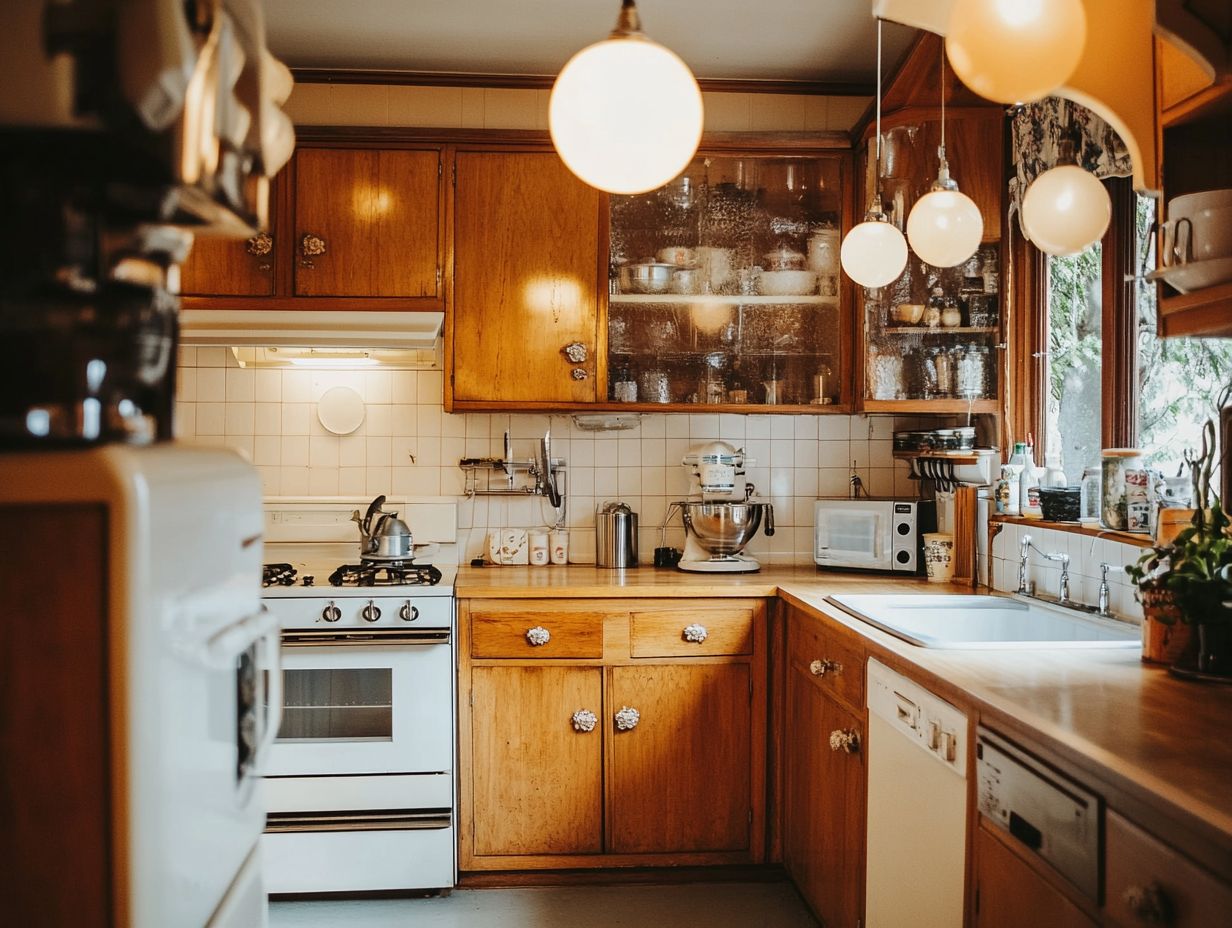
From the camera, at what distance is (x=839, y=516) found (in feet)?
11.0

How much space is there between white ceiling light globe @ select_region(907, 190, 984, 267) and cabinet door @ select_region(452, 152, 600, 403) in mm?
1380

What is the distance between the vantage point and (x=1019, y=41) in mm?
1261

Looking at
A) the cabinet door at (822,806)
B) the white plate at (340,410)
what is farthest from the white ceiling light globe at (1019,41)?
the white plate at (340,410)

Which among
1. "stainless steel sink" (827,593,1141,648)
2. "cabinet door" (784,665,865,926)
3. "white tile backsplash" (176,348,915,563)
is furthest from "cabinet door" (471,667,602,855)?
"stainless steel sink" (827,593,1141,648)

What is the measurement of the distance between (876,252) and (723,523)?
4.14 feet

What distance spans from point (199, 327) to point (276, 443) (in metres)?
0.56

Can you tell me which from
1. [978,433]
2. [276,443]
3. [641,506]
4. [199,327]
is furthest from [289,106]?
[978,433]

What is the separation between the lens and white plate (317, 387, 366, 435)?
3557mm

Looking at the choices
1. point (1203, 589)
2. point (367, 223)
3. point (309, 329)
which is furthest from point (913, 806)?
point (367, 223)

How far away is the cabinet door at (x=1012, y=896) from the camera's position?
4.46ft

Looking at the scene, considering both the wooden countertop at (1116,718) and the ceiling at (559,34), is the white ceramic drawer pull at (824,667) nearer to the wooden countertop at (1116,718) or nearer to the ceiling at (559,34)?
the wooden countertop at (1116,718)

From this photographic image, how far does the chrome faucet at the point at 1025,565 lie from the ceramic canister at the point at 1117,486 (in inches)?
7.9

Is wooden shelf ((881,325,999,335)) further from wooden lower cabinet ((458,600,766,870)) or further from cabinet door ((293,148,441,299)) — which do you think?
cabinet door ((293,148,441,299))

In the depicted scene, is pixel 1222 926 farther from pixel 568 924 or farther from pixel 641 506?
pixel 641 506
